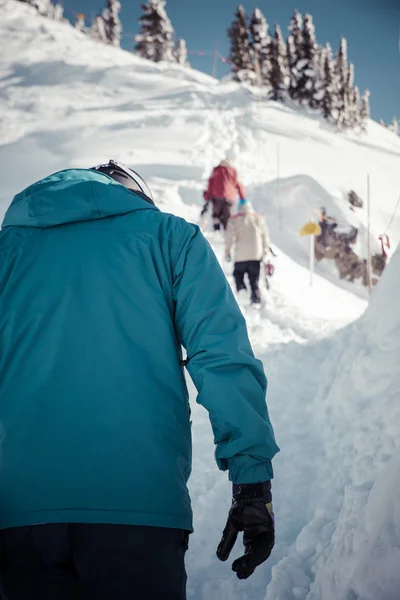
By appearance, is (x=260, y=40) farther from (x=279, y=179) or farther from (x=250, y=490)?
(x=250, y=490)

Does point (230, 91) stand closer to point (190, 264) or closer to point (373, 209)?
point (373, 209)

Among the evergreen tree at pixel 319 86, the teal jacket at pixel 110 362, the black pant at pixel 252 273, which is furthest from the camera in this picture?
the evergreen tree at pixel 319 86

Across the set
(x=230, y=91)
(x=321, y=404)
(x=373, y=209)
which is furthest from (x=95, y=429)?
(x=230, y=91)

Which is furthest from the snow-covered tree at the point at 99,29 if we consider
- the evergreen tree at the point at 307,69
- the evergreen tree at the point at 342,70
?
the evergreen tree at the point at 342,70

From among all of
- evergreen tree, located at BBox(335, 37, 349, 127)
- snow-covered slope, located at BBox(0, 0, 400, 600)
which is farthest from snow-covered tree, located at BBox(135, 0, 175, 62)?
evergreen tree, located at BBox(335, 37, 349, 127)

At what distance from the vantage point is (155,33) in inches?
1395

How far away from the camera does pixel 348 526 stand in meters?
1.89

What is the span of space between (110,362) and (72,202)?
0.58 metres

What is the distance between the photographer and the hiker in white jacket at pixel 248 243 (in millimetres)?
6598

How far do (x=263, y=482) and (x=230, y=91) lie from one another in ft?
99.7

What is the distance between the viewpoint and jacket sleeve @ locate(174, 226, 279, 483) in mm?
1217

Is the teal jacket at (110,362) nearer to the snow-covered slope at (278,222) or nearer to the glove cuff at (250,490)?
the glove cuff at (250,490)

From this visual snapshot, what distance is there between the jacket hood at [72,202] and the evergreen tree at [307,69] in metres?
36.6

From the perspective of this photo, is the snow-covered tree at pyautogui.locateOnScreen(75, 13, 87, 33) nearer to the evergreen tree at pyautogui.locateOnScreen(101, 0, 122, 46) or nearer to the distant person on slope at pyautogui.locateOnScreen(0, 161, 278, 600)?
the evergreen tree at pyautogui.locateOnScreen(101, 0, 122, 46)
